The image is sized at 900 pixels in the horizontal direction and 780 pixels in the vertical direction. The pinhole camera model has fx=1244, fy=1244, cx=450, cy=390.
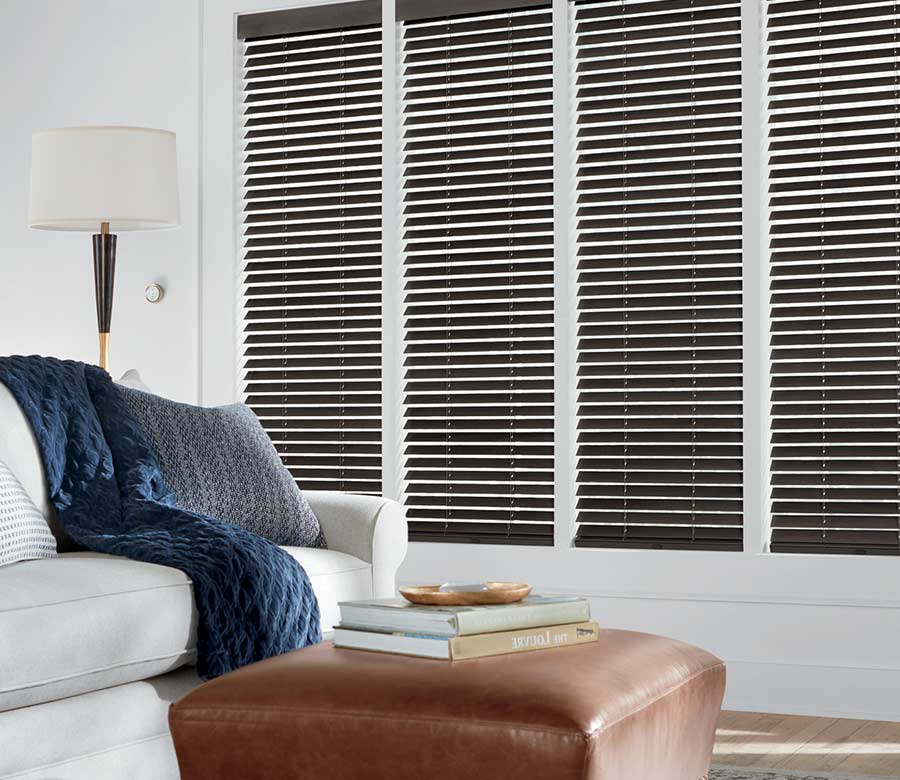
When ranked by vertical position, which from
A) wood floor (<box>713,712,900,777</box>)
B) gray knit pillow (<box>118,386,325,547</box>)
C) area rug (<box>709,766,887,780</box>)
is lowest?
wood floor (<box>713,712,900,777</box>)

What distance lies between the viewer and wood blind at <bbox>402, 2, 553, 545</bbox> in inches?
158

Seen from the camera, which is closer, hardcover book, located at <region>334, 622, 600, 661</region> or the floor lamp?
hardcover book, located at <region>334, 622, 600, 661</region>

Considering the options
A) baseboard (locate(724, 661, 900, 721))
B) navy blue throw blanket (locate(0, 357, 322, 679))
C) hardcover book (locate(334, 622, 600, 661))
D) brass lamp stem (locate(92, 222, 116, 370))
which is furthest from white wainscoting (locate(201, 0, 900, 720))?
hardcover book (locate(334, 622, 600, 661))

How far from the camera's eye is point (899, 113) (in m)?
3.62

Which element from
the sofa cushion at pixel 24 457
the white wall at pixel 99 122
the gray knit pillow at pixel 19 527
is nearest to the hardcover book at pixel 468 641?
the gray knit pillow at pixel 19 527

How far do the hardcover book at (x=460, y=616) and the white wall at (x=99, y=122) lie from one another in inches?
106

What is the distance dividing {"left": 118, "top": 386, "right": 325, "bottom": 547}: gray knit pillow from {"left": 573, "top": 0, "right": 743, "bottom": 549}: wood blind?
3.83 ft

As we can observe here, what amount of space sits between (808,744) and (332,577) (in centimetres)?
134

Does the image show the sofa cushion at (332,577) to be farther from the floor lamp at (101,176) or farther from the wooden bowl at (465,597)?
the floor lamp at (101,176)

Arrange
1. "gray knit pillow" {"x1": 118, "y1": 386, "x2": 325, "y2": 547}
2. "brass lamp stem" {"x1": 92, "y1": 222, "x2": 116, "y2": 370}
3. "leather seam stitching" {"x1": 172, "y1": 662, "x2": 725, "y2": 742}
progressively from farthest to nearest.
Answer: "brass lamp stem" {"x1": 92, "y1": 222, "x2": 116, "y2": 370}
"gray knit pillow" {"x1": 118, "y1": 386, "x2": 325, "y2": 547}
"leather seam stitching" {"x1": 172, "y1": 662, "x2": 725, "y2": 742}

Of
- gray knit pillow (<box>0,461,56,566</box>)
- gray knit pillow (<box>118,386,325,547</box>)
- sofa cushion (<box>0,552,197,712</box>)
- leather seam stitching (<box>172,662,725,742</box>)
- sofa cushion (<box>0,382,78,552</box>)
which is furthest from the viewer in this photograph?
gray knit pillow (<box>118,386,325,547</box>)

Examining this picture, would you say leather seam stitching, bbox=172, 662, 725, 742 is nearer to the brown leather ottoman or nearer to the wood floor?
the brown leather ottoman

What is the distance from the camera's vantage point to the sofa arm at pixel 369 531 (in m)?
3.12

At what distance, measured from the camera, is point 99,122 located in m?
4.58
